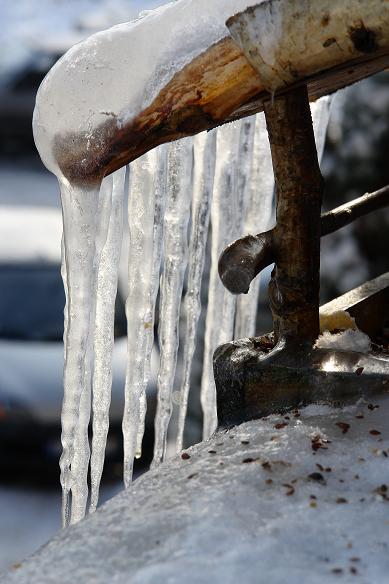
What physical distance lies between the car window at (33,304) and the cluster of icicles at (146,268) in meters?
2.60

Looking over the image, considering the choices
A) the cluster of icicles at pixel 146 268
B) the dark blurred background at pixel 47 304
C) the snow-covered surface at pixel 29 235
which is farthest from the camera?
the snow-covered surface at pixel 29 235

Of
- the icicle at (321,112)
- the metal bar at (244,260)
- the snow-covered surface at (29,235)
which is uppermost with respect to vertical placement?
the icicle at (321,112)

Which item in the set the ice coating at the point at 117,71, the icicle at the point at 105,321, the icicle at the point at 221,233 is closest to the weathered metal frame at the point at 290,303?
the ice coating at the point at 117,71

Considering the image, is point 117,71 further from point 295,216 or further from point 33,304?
point 33,304

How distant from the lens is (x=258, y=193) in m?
3.49

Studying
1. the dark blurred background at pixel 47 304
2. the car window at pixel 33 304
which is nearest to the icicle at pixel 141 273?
the dark blurred background at pixel 47 304

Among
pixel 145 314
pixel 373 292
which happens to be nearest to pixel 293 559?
pixel 373 292

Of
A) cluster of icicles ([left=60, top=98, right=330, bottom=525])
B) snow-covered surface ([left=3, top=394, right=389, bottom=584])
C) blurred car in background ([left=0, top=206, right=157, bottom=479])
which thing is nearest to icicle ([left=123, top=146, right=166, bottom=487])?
cluster of icicles ([left=60, top=98, right=330, bottom=525])

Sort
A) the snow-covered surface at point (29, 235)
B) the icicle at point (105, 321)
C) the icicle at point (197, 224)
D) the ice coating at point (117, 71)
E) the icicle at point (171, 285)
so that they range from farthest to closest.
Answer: the snow-covered surface at point (29, 235) < the icicle at point (197, 224) < the icicle at point (171, 285) < the icicle at point (105, 321) < the ice coating at point (117, 71)

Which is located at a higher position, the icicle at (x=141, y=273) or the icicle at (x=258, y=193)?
the icicle at (x=258, y=193)

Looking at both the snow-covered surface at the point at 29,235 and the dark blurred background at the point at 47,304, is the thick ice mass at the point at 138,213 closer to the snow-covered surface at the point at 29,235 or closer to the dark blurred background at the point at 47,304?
the dark blurred background at the point at 47,304

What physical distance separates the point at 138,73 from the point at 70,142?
0.62ft

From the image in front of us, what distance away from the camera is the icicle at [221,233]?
3191 millimetres

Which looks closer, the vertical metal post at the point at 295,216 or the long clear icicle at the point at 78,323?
the vertical metal post at the point at 295,216
